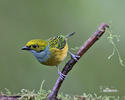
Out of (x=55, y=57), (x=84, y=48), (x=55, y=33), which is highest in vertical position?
(x=84, y=48)

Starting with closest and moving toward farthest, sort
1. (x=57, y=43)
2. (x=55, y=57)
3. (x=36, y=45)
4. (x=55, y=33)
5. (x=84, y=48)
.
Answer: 1. (x=84, y=48)
2. (x=36, y=45)
3. (x=55, y=57)
4. (x=57, y=43)
5. (x=55, y=33)

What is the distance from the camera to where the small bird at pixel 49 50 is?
337 centimetres

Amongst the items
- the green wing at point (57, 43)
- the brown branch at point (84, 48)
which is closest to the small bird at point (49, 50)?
the green wing at point (57, 43)

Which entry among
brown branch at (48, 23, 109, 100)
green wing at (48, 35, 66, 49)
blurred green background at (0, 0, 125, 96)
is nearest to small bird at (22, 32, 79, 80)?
green wing at (48, 35, 66, 49)

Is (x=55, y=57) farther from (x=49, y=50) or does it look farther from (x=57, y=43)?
(x=57, y=43)

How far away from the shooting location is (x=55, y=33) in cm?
638

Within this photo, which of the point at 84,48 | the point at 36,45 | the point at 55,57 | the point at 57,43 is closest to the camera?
the point at 84,48

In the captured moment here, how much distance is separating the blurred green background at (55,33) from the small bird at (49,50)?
2232 millimetres

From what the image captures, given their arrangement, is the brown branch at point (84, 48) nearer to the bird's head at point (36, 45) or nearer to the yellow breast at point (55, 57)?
the bird's head at point (36, 45)

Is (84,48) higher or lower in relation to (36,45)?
higher

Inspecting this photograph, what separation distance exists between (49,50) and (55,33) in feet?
9.13

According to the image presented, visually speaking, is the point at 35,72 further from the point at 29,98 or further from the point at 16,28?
the point at 29,98

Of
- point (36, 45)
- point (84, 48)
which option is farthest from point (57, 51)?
point (84, 48)

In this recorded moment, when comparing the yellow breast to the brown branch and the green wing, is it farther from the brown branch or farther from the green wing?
the brown branch
